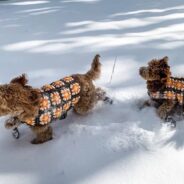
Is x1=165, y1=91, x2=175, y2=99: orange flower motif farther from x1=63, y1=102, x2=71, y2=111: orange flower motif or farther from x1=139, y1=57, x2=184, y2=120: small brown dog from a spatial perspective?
x1=63, y1=102, x2=71, y2=111: orange flower motif

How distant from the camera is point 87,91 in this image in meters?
2.55

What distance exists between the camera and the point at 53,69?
3.49 m

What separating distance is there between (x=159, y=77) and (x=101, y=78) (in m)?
0.91

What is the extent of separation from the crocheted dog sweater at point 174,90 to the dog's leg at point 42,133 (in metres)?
0.86

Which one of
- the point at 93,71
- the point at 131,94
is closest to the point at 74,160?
the point at 93,71

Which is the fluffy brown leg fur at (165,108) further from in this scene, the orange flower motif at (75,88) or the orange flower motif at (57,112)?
the orange flower motif at (57,112)

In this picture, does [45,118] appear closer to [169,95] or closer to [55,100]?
[55,100]

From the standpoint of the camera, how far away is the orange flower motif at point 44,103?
7.27 ft

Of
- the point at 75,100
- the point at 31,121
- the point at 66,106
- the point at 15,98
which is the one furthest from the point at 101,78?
the point at 15,98

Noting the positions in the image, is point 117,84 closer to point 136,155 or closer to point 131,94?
point 131,94

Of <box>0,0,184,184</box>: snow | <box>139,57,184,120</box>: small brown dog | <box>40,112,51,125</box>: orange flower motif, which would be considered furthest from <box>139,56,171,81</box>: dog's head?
<box>40,112,51,125</box>: orange flower motif

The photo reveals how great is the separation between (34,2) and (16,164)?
4.58 m

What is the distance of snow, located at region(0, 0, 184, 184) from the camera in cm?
208

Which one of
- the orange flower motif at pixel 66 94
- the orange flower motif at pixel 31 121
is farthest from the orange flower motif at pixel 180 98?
the orange flower motif at pixel 31 121
